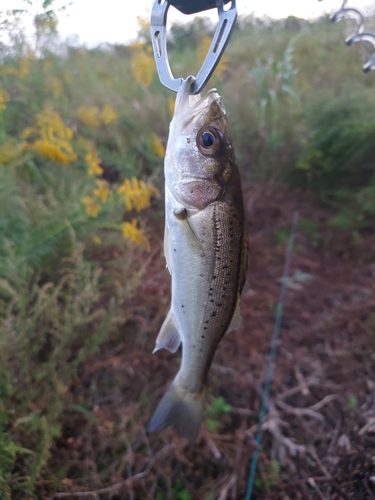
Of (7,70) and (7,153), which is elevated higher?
(7,70)

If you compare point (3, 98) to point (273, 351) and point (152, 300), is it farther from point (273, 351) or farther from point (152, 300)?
point (273, 351)

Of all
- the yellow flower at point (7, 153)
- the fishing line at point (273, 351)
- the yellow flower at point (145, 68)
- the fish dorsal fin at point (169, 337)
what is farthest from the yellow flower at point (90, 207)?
the yellow flower at point (145, 68)

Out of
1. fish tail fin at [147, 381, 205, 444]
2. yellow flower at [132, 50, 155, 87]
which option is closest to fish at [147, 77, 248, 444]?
fish tail fin at [147, 381, 205, 444]

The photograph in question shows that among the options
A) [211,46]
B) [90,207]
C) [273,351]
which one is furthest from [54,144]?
[273,351]

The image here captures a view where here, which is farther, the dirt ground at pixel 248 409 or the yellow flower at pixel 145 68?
the yellow flower at pixel 145 68

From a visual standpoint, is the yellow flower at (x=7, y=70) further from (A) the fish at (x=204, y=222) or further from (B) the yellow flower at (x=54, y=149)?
(A) the fish at (x=204, y=222)

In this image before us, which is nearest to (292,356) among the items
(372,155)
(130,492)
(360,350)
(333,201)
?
(360,350)

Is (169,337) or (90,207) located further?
(90,207)
